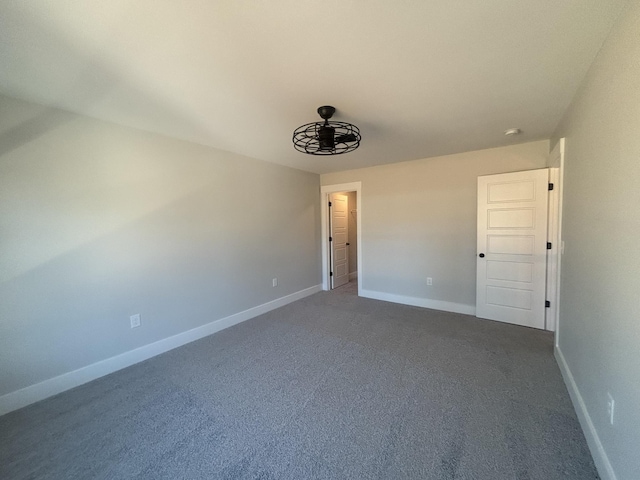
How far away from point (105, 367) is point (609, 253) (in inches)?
155

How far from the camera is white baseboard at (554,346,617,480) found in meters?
1.27

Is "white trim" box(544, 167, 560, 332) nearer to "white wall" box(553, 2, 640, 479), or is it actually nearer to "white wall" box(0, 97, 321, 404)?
"white wall" box(553, 2, 640, 479)

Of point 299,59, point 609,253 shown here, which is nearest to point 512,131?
point 609,253

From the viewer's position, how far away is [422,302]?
4.11 m

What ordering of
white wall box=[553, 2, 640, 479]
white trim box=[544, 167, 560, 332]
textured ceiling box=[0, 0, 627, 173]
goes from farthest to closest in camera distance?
white trim box=[544, 167, 560, 332], textured ceiling box=[0, 0, 627, 173], white wall box=[553, 2, 640, 479]

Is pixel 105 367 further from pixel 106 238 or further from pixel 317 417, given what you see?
pixel 317 417

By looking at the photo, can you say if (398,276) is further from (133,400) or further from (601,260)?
(133,400)

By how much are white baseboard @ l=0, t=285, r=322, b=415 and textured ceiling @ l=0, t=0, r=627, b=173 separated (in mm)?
Answer: 2324

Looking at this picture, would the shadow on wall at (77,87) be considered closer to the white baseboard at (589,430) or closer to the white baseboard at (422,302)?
the white baseboard at (589,430)

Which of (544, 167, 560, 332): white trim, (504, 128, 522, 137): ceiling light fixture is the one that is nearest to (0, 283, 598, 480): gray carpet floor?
(544, 167, 560, 332): white trim

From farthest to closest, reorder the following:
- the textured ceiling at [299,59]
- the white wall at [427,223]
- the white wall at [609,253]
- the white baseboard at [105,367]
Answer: the white wall at [427,223] → the white baseboard at [105,367] → the textured ceiling at [299,59] → the white wall at [609,253]

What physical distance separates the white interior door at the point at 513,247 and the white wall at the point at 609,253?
3.99 ft

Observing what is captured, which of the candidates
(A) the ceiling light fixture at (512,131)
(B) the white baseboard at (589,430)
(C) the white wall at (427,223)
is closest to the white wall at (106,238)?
(C) the white wall at (427,223)

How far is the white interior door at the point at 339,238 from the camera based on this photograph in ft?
17.4
